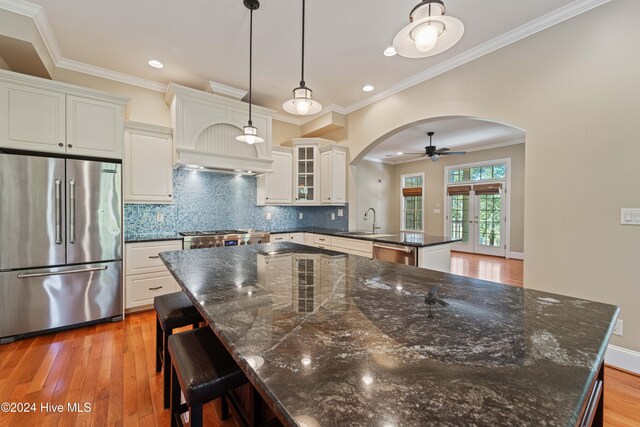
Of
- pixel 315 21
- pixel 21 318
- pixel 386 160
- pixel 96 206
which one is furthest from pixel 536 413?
pixel 386 160

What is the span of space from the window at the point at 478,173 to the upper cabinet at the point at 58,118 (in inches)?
303

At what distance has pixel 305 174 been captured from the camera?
15.0 ft

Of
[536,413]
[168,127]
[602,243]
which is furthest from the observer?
[168,127]

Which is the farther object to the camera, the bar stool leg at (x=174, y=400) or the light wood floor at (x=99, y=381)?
the light wood floor at (x=99, y=381)

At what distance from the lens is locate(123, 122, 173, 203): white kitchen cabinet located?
320cm

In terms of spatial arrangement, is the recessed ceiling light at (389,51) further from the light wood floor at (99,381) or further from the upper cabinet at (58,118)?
the light wood floor at (99,381)

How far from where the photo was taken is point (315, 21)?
7.89 ft

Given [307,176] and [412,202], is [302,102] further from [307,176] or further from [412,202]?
[412,202]

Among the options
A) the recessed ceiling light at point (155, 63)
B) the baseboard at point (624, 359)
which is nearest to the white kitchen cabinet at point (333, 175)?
the recessed ceiling light at point (155, 63)

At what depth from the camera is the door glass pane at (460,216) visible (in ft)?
24.6

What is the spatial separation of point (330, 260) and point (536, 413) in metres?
1.37

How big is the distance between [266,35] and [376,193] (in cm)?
661

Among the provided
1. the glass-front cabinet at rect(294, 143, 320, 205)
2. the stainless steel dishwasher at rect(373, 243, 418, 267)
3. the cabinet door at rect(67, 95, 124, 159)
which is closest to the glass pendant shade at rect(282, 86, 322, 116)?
the stainless steel dishwasher at rect(373, 243, 418, 267)

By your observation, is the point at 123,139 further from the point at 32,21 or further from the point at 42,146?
the point at 32,21
